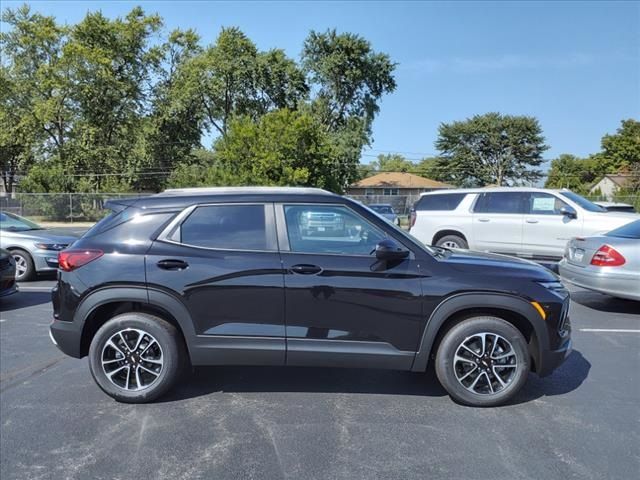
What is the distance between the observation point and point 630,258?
6695 millimetres

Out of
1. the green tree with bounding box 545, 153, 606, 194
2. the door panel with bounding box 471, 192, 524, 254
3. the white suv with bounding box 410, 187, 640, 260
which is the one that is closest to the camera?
the white suv with bounding box 410, 187, 640, 260

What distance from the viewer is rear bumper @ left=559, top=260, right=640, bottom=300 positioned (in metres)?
6.66

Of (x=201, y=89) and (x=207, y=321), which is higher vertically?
(x=201, y=89)

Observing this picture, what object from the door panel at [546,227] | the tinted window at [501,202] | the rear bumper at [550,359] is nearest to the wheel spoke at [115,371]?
the rear bumper at [550,359]

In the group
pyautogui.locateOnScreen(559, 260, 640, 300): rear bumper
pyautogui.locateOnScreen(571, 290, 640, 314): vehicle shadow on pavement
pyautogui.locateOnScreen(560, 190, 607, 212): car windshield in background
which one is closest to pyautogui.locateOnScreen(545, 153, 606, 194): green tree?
pyautogui.locateOnScreen(560, 190, 607, 212): car windshield in background

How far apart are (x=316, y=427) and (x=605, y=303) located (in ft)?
20.6

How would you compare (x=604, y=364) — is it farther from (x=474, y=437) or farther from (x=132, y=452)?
(x=132, y=452)

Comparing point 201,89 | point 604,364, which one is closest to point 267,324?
point 604,364

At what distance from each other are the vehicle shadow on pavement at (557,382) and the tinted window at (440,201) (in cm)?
652

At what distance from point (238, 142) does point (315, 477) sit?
85.6 ft

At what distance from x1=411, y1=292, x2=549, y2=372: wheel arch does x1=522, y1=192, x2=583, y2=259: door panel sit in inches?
275

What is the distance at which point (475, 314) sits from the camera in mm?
3887

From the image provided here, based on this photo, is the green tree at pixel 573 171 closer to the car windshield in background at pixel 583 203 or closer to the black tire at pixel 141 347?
the car windshield in background at pixel 583 203

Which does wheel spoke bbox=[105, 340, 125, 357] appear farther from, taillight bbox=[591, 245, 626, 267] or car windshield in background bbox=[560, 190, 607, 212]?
car windshield in background bbox=[560, 190, 607, 212]
